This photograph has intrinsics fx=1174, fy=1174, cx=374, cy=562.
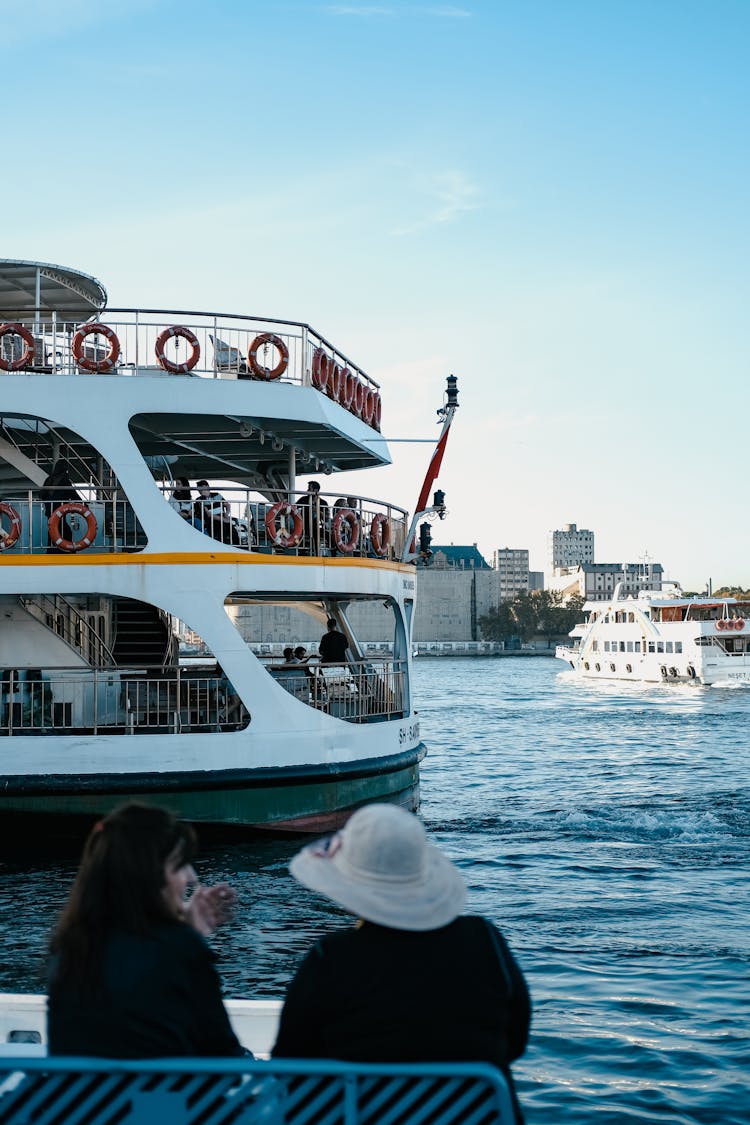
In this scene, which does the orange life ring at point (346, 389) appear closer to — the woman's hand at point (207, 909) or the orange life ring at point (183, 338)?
the orange life ring at point (183, 338)

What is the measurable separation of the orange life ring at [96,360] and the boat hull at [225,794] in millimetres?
5145

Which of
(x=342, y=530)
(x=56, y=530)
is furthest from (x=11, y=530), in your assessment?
(x=342, y=530)

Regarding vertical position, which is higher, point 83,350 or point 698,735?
point 83,350

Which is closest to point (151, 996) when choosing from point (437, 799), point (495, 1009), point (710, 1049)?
point (495, 1009)

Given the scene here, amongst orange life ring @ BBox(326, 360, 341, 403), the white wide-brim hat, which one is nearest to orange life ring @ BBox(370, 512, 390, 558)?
orange life ring @ BBox(326, 360, 341, 403)

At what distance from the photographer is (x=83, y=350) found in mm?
15055

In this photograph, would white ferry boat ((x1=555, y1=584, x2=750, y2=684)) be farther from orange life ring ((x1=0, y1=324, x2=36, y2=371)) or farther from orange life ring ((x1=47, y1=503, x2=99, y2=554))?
orange life ring ((x1=0, y1=324, x2=36, y2=371))

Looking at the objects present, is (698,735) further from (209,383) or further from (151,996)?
(151,996)

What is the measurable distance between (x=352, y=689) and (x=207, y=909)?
1298 cm

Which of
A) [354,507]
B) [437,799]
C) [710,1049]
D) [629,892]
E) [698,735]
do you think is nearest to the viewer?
[710,1049]

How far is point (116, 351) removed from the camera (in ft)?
49.5

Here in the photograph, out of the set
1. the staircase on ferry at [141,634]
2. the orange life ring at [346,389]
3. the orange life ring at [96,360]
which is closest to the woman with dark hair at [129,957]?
the orange life ring at [96,360]

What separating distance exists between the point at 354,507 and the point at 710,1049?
9873 mm

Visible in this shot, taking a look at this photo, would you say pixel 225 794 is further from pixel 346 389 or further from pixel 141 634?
pixel 346 389
